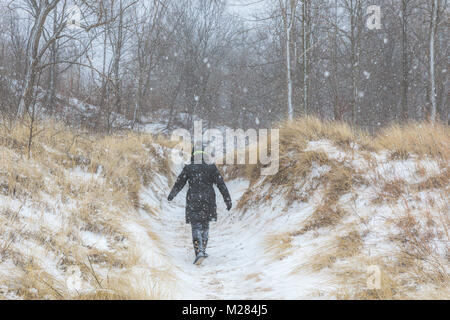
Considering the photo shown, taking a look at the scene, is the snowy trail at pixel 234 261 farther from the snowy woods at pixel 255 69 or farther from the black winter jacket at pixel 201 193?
the snowy woods at pixel 255 69

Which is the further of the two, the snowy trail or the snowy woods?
the snowy woods

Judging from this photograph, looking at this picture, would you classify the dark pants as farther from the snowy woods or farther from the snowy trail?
the snowy woods

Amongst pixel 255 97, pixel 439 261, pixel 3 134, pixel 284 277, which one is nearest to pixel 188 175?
pixel 284 277

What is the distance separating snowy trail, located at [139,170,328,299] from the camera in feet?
11.1

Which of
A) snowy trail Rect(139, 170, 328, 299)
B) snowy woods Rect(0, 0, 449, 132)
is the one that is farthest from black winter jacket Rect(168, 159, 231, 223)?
snowy woods Rect(0, 0, 449, 132)

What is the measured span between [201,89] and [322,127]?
18.6 metres

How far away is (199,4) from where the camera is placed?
26344 millimetres

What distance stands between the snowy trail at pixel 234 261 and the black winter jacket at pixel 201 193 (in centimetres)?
66

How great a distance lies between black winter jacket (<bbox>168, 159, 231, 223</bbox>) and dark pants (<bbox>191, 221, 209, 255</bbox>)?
90mm

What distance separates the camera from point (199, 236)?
5.22m

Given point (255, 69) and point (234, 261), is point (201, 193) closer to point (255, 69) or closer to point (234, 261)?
point (234, 261)
